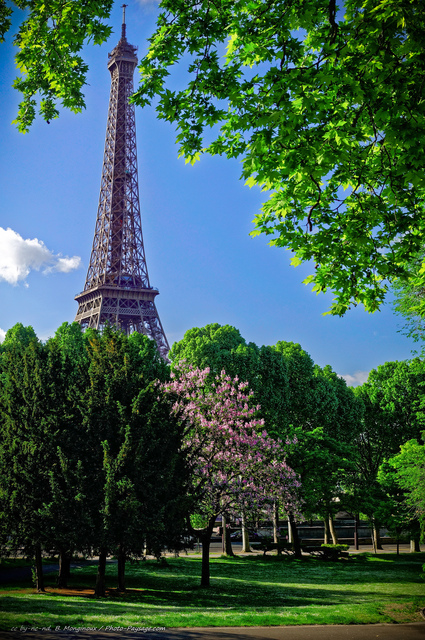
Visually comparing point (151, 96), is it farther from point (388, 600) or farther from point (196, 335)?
point (196, 335)

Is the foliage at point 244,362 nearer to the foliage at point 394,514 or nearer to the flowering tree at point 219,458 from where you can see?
the foliage at point 394,514

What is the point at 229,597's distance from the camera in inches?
696

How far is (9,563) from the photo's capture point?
2709 cm

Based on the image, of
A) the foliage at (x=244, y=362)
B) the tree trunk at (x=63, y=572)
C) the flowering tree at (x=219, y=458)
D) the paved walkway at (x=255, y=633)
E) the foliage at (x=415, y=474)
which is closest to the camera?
the paved walkway at (x=255, y=633)

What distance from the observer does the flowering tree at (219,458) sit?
848 inches

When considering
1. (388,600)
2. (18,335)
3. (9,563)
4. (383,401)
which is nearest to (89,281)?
(18,335)

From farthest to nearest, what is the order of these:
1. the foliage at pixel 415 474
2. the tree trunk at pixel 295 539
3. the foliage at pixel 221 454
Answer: the tree trunk at pixel 295 539
the foliage at pixel 415 474
the foliage at pixel 221 454

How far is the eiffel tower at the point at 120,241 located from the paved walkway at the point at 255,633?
54.1 m

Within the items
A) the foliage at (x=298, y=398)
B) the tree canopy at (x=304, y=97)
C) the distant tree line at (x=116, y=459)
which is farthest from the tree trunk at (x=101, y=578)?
the foliage at (x=298, y=398)

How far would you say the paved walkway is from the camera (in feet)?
31.9

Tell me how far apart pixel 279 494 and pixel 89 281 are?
56601mm

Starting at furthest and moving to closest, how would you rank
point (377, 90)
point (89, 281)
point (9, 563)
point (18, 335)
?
point (89, 281) < point (18, 335) < point (9, 563) < point (377, 90)

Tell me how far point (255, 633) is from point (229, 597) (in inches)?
287

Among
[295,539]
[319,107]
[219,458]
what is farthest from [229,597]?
[295,539]
